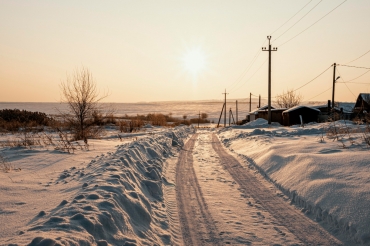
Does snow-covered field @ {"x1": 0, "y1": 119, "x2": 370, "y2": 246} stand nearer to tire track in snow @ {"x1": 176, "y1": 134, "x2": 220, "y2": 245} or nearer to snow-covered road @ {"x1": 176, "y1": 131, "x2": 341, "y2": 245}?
snow-covered road @ {"x1": 176, "y1": 131, "x2": 341, "y2": 245}

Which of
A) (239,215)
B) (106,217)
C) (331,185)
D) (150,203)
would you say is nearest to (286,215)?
(239,215)

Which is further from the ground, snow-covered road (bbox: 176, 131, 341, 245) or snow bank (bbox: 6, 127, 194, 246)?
snow bank (bbox: 6, 127, 194, 246)

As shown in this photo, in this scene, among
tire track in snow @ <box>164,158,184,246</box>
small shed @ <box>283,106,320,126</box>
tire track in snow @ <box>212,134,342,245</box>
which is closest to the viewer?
tire track in snow @ <box>212,134,342,245</box>

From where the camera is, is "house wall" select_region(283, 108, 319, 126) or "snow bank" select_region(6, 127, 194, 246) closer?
"snow bank" select_region(6, 127, 194, 246)

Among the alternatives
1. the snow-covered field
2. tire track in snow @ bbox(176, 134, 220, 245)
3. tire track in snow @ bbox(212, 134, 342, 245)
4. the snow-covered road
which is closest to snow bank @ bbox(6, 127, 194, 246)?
the snow-covered field

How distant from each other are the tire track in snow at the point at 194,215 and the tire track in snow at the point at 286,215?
127 centimetres

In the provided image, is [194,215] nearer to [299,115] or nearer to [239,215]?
[239,215]

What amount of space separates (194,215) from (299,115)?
37974 millimetres

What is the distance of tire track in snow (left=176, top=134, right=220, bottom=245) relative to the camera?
4962 mm

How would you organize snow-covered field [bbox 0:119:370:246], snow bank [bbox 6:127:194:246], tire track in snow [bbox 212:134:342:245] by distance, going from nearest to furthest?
snow bank [bbox 6:127:194:246] < snow-covered field [bbox 0:119:370:246] < tire track in snow [bbox 212:134:342:245]

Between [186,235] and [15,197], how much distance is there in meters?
3.35

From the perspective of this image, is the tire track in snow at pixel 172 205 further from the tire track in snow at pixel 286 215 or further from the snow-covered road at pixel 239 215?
the tire track in snow at pixel 286 215

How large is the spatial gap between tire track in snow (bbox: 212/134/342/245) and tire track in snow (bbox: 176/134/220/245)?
1.27 metres

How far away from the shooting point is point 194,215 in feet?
19.9
